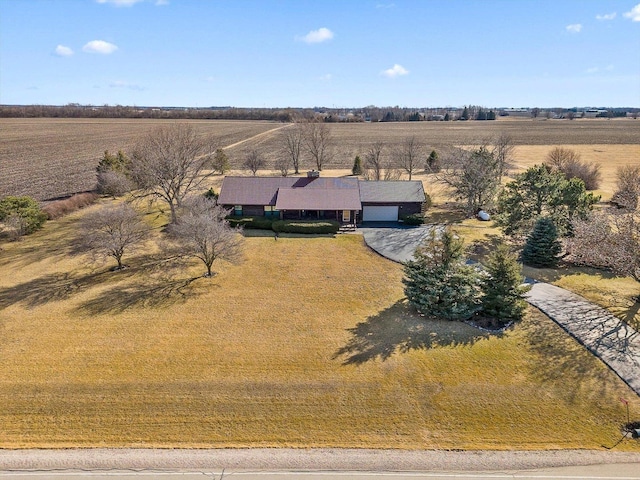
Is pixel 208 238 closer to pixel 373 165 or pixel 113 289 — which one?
pixel 113 289

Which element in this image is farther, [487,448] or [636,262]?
[636,262]

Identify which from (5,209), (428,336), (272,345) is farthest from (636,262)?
(5,209)

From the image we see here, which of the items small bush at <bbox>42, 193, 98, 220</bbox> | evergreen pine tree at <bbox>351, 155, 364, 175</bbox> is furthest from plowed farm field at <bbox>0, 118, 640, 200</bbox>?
evergreen pine tree at <bbox>351, 155, 364, 175</bbox>

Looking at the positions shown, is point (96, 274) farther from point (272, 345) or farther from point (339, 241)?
point (339, 241)

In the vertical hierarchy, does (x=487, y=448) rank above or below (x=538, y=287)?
below

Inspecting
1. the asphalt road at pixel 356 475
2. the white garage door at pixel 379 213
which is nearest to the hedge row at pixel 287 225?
the white garage door at pixel 379 213
